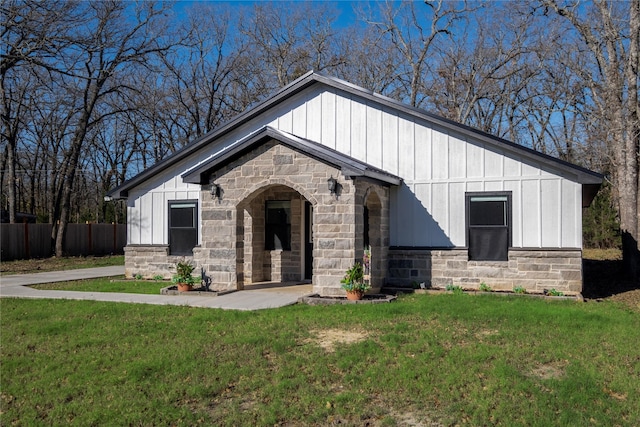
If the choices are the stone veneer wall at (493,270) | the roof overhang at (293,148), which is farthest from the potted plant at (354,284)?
the stone veneer wall at (493,270)

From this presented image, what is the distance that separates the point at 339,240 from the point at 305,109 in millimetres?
4623

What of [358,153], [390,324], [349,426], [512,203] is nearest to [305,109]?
[358,153]

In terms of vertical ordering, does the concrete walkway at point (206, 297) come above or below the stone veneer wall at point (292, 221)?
below

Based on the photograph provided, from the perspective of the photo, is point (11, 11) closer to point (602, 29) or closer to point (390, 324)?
point (390, 324)

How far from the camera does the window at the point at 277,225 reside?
14523 mm

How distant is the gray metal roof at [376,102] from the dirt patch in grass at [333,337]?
456 centimetres

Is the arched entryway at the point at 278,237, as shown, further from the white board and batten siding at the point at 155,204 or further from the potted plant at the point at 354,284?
the potted plant at the point at 354,284

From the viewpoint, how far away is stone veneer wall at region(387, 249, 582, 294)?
11.8 meters

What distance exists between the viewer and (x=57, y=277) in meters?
16.7

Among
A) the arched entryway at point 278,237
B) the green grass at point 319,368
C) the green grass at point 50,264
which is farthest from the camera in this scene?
the green grass at point 50,264

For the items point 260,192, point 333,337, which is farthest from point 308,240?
point 333,337

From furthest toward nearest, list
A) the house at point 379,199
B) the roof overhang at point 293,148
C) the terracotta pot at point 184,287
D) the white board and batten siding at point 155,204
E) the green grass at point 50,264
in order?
the green grass at point 50,264 < the white board and batten siding at point 155,204 < the terracotta pot at point 184,287 < the house at point 379,199 < the roof overhang at point 293,148

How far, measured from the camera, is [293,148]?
1180cm

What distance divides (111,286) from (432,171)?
854 centimetres
